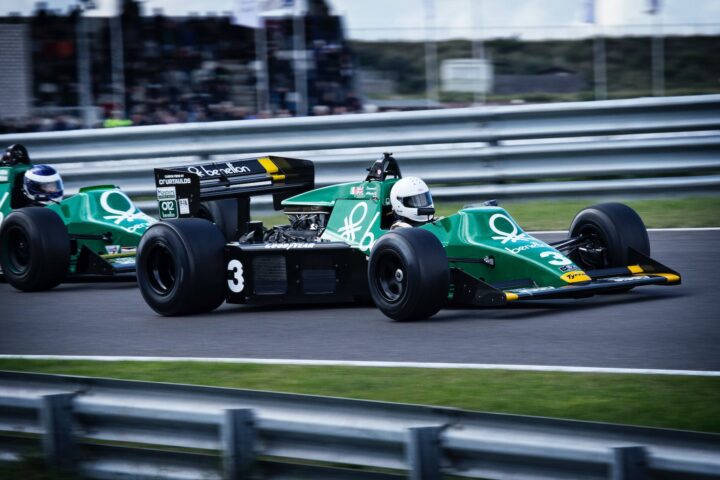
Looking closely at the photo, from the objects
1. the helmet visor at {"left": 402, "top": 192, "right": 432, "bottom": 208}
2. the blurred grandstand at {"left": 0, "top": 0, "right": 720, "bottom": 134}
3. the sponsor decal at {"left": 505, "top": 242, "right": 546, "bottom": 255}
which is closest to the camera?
the sponsor decal at {"left": 505, "top": 242, "right": 546, "bottom": 255}

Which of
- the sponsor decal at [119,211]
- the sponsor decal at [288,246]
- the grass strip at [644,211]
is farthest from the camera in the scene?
the grass strip at [644,211]

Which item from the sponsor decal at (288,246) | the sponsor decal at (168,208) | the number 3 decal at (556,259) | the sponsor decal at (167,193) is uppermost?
the sponsor decal at (167,193)

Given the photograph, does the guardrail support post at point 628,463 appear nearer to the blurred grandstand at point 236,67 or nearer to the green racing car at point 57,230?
the green racing car at point 57,230

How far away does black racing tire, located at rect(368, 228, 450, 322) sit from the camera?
755 centimetres

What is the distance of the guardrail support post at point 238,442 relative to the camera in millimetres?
4227

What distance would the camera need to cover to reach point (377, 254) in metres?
7.94

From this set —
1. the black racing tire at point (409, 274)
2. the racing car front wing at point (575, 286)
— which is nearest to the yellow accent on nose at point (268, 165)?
the black racing tire at point (409, 274)

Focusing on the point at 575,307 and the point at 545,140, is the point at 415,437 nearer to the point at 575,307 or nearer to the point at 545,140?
the point at 575,307

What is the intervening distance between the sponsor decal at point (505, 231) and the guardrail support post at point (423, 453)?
172 inches

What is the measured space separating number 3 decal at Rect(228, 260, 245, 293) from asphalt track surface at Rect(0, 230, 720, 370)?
22 cm

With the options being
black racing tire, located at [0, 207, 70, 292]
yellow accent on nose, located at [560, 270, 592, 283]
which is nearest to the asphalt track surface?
yellow accent on nose, located at [560, 270, 592, 283]

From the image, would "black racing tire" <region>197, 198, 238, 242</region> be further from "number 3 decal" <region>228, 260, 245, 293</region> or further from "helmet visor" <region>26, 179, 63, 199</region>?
"helmet visor" <region>26, 179, 63, 199</region>

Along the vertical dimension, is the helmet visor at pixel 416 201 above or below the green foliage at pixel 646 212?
above

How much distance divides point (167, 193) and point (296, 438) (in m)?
5.70
